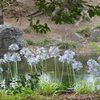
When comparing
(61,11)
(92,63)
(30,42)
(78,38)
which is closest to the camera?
(61,11)

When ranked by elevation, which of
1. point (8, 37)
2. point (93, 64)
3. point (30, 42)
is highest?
point (8, 37)

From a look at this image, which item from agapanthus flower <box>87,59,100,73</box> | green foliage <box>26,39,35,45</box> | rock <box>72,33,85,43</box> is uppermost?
rock <box>72,33,85,43</box>

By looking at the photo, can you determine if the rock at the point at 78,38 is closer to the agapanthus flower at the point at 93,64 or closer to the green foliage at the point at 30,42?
the green foliage at the point at 30,42

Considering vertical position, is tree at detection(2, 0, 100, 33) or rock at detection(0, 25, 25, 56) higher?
rock at detection(0, 25, 25, 56)

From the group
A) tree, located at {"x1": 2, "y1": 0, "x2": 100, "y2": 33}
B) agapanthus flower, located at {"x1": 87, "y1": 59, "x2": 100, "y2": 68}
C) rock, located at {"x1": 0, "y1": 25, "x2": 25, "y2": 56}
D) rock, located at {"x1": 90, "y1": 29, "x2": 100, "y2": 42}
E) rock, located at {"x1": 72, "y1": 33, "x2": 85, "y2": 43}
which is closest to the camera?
tree, located at {"x1": 2, "y1": 0, "x2": 100, "y2": 33}

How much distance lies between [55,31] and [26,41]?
273 cm

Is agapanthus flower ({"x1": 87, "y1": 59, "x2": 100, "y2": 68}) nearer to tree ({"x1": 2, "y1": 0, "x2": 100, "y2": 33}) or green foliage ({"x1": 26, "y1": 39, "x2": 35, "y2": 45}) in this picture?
tree ({"x1": 2, "y1": 0, "x2": 100, "y2": 33})

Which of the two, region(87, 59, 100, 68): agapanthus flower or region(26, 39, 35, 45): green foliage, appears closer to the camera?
region(87, 59, 100, 68): agapanthus flower

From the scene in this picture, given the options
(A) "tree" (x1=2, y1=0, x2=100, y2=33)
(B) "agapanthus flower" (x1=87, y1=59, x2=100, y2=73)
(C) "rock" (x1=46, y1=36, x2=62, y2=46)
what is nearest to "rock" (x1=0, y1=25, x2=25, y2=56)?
(C) "rock" (x1=46, y1=36, x2=62, y2=46)

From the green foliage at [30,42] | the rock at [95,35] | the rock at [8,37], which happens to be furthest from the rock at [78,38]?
the rock at [8,37]

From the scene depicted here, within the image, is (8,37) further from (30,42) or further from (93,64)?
(93,64)

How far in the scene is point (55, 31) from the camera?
1560 centimetres

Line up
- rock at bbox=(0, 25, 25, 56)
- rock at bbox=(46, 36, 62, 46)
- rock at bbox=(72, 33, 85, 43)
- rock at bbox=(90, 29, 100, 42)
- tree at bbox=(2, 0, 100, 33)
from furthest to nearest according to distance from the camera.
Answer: rock at bbox=(90, 29, 100, 42)
rock at bbox=(72, 33, 85, 43)
rock at bbox=(46, 36, 62, 46)
rock at bbox=(0, 25, 25, 56)
tree at bbox=(2, 0, 100, 33)

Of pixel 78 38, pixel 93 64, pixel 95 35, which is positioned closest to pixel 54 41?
pixel 78 38
